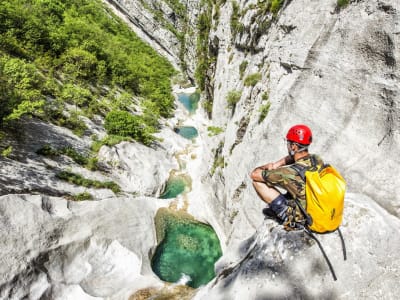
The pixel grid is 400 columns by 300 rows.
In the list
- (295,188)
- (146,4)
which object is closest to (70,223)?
(295,188)

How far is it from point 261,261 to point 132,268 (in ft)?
28.5

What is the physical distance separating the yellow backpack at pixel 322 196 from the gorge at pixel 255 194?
87 centimetres

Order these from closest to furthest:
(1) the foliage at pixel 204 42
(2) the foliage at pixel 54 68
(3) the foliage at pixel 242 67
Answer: (2) the foliage at pixel 54 68
(3) the foliage at pixel 242 67
(1) the foliage at pixel 204 42

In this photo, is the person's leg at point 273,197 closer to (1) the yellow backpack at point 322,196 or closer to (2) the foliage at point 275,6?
(1) the yellow backpack at point 322,196

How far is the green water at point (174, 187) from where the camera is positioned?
19191 millimetres

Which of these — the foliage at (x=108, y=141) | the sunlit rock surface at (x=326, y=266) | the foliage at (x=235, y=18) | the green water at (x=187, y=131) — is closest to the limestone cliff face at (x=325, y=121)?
the sunlit rock surface at (x=326, y=266)

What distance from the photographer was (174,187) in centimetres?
2030

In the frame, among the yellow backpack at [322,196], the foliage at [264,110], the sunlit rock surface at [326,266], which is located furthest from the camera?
the foliage at [264,110]

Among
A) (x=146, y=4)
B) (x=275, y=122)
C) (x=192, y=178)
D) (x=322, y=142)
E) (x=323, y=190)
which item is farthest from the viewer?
(x=146, y=4)

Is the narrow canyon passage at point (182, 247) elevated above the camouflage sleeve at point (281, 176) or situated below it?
below

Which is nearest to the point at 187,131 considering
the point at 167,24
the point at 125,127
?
the point at 125,127

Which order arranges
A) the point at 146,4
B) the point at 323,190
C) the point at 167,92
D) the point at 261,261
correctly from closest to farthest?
the point at 323,190 < the point at 261,261 < the point at 167,92 < the point at 146,4

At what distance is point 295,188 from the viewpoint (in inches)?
168

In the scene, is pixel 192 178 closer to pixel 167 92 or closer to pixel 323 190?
pixel 323 190
